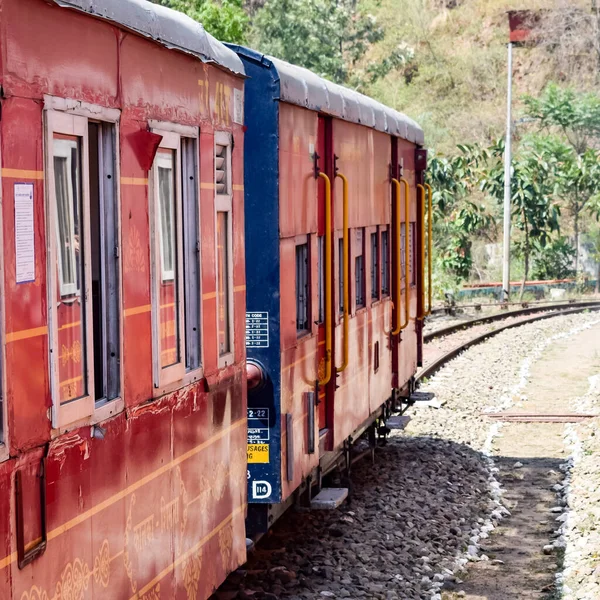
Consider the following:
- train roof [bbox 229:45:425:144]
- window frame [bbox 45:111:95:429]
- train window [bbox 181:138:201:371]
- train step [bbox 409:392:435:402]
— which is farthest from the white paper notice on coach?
train step [bbox 409:392:435:402]

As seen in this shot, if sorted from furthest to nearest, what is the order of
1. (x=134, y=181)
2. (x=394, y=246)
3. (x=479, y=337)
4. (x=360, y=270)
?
1. (x=479, y=337)
2. (x=394, y=246)
3. (x=360, y=270)
4. (x=134, y=181)

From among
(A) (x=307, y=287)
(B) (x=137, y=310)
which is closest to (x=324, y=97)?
(A) (x=307, y=287)

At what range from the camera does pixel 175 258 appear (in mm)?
5297

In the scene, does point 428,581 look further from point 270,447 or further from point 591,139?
point 591,139

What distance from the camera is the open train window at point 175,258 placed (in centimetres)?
500

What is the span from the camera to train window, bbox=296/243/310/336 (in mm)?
8281

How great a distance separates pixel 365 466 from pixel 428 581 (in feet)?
12.8

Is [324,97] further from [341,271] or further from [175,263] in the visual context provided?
[175,263]

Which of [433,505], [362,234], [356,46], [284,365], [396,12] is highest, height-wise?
[396,12]

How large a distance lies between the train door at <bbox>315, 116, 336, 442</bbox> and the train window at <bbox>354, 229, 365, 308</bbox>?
1.26 m

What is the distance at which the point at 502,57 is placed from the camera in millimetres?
64625

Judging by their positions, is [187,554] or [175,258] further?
[187,554]

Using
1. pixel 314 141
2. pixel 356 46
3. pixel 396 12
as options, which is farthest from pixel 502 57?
pixel 314 141

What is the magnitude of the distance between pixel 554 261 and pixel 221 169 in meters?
36.6
